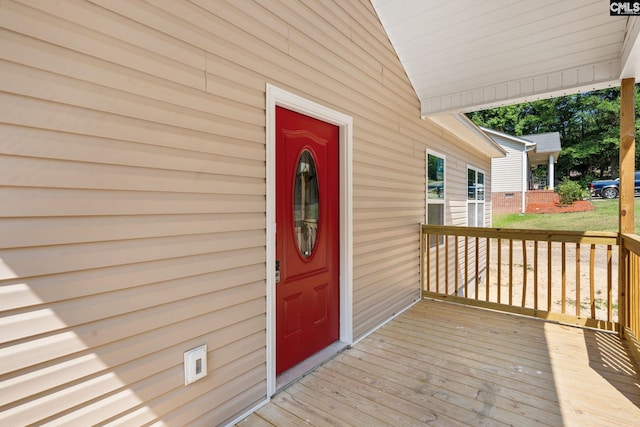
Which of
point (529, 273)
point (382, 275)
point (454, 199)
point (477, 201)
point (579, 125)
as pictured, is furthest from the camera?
point (579, 125)

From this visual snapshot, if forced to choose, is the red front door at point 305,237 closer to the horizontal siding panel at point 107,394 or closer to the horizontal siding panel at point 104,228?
the horizontal siding panel at point 104,228

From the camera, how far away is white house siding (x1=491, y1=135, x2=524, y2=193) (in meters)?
14.5

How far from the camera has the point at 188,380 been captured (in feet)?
5.54

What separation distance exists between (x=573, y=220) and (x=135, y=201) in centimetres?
1545

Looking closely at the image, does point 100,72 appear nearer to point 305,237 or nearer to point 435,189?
point 305,237

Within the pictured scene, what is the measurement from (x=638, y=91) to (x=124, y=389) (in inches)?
1163

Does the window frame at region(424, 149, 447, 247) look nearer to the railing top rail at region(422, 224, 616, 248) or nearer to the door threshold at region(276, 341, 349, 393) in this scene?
the railing top rail at region(422, 224, 616, 248)

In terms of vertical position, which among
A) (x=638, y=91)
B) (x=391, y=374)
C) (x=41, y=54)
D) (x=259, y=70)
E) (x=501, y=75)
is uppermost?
(x=638, y=91)

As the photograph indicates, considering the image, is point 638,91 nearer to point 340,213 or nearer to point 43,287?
point 340,213

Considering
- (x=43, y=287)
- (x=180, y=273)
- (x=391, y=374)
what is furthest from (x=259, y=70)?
(x=391, y=374)

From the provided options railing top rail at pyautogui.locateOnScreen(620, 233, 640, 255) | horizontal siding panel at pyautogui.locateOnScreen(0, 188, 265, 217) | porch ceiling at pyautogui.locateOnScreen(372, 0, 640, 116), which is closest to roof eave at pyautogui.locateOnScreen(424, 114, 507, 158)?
porch ceiling at pyautogui.locateOnScreen(372, 0, 640, 116)

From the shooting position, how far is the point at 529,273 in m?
8.45

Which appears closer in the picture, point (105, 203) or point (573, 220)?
point (105, 203)
